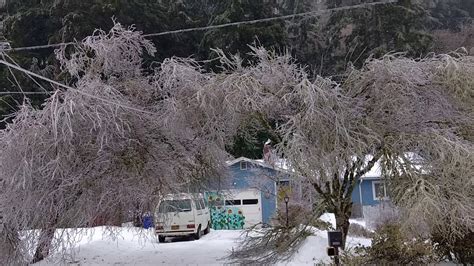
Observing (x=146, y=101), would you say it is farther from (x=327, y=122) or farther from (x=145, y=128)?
(x=327, y=122)

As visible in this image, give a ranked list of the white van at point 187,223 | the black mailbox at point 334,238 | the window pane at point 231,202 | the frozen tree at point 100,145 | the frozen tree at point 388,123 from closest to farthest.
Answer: the frozen tree at point 388,123 < the black mailbox at point 334,238 < the frozen tree at point 100,145 < the white van at point 187,223 < the window pane at point 231,202

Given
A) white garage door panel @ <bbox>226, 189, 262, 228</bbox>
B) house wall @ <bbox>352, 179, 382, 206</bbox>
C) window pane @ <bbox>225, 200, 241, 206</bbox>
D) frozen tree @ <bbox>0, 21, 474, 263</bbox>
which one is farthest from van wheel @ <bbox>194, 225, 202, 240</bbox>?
house wall @ <bbox>352, 179, 382, 206</bbox>

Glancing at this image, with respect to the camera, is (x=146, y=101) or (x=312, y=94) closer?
(x=312, y=94)

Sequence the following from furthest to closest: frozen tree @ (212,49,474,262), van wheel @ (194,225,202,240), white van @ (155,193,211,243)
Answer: van wheel @ (194,225,202,240) < white van @ (155,193,211,243) < frozen tree @ (212,49,474,262)

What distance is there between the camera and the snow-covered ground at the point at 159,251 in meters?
15.2

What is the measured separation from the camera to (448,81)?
12812 millimetres

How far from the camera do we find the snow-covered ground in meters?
15.2

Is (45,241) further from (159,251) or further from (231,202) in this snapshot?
(231,202)

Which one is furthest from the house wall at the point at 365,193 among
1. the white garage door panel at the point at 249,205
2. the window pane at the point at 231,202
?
the window pane at the point at 231,202

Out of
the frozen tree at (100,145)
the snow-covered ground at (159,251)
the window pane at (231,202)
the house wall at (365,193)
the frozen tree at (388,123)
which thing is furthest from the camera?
the house wall at (365,193)

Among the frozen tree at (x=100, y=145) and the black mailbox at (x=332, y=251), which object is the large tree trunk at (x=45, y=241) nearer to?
the frozen tree at (x=100, y=145)

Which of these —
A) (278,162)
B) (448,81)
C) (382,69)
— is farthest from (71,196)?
(448,81)

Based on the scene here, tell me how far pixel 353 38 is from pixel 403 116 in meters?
22.0

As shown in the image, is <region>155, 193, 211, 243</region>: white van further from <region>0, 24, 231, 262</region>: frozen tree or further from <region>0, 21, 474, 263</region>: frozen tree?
<region>0, 21, 474, 263</region>: frozen tree
